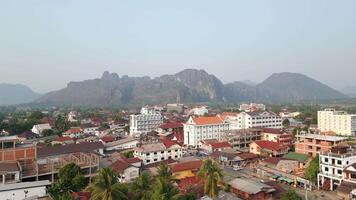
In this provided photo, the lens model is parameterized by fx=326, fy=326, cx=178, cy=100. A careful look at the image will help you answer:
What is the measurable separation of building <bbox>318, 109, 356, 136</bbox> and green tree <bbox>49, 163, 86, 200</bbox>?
51017 mm

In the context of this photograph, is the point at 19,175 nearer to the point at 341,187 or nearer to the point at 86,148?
the point at 86,148

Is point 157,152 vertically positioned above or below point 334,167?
below

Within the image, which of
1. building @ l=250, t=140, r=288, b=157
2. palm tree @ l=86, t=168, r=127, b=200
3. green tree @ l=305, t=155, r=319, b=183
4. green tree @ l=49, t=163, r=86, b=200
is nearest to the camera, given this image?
palm tree @ l=86, t=168, r=127, b=200

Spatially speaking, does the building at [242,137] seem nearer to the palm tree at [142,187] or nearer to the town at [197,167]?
the town at [197,167]

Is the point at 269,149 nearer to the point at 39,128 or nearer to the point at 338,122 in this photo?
the point at 338,122

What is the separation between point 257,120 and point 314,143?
66.7ft

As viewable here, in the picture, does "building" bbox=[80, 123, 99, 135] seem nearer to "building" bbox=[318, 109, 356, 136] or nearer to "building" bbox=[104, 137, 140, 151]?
"building" bbox=[104, 137, 140, 151]

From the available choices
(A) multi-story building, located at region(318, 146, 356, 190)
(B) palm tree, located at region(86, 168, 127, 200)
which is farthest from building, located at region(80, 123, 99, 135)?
(B) palm tree, located at region(86, 168, 127, 200)

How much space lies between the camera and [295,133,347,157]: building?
115 feet

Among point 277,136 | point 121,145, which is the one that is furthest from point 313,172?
point 121,145

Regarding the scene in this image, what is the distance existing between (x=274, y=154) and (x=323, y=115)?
28557 mm

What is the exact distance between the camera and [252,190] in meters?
23.4

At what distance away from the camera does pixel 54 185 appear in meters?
21.8

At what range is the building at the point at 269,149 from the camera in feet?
130
